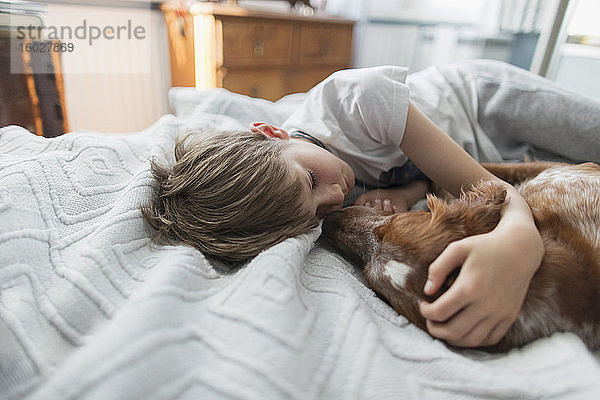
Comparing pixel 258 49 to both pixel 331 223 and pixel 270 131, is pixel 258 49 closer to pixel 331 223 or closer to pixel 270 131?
pixel 270 131

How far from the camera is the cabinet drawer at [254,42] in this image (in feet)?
7.31

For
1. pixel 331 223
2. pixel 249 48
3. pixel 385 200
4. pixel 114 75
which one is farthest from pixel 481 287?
pixel 114 75

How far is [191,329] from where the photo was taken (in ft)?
1.77

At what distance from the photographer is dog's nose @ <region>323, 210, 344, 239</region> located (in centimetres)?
93

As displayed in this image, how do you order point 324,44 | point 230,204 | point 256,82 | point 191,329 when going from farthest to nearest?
point 324,44 → point 256,82 → point 230,204 → point 191,329

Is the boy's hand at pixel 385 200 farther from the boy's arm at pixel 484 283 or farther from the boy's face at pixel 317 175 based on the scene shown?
the boy's arm at pixel 484 283

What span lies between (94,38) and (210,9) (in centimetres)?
68

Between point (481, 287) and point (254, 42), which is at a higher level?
point (254, 42)

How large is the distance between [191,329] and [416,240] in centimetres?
41

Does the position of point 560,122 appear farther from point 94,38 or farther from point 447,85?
point 94,38

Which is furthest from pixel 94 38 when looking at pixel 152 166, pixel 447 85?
pixel 447 85

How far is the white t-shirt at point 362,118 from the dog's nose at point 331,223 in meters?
0.28

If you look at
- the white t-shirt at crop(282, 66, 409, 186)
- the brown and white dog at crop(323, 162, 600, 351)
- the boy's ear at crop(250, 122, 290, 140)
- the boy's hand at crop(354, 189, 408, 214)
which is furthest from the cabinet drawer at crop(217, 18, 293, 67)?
the brown and white dog at crop(323, 162, 600, 351)

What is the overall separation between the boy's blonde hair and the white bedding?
50mm
